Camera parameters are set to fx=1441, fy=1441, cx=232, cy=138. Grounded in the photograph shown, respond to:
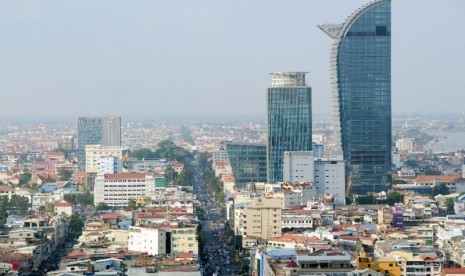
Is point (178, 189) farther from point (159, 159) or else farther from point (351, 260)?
point (351, 260)

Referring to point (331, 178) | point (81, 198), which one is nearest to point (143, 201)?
point (81, 198)

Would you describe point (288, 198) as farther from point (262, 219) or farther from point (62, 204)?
point (62, 204)

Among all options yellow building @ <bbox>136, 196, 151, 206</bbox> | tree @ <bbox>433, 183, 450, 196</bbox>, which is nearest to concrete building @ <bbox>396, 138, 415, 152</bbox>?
tree @ <bbox>433, 183, 450, 196</bbox>

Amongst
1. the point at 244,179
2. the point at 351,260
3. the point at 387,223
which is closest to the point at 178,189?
the point at 244,179

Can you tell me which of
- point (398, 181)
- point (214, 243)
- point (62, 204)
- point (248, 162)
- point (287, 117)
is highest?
point (287, 117)

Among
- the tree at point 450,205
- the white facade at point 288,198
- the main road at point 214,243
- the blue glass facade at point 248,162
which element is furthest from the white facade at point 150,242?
the blue glass facade at point 248,162

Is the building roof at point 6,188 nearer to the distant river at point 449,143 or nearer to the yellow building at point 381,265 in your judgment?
the yellow building at point 381,265
